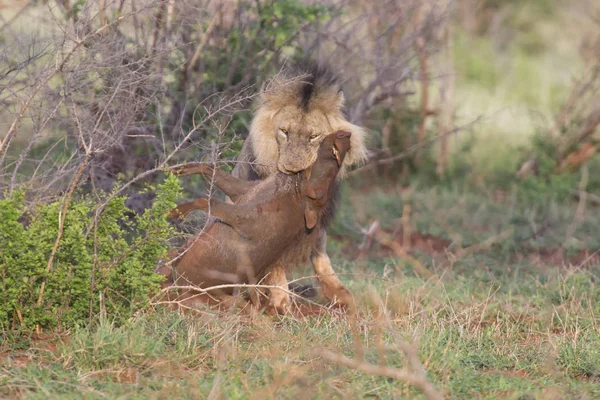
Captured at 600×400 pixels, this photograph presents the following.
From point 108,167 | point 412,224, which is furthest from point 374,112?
point 108,167

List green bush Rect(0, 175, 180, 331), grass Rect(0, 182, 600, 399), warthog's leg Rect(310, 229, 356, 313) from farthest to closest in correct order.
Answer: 1. warthog's leg Rect(310, 229, 356, 313)
2. green bush Rect(0, 175, 180, 331)
3. grass Rect(0, 182, 600, 399)

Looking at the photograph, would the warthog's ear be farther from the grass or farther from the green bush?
the green bush

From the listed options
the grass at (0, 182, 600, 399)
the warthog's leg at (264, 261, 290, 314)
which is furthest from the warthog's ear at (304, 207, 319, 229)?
the grass at (0, 182, 600, 399)

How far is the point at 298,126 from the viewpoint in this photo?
4.95 m

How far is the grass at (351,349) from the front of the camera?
3463mm

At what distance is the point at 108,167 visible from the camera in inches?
247

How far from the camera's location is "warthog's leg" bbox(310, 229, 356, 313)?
503 cm

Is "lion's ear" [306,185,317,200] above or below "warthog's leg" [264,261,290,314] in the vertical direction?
above

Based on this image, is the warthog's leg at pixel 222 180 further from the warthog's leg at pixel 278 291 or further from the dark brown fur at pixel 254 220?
the warthog's leg at pixel 278 291

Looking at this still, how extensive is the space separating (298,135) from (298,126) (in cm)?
6

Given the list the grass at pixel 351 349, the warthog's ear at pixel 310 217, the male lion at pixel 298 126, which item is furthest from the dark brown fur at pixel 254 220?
the grass at pixel 351 349

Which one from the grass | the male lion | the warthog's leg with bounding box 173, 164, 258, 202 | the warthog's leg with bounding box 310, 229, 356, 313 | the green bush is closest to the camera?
the grass

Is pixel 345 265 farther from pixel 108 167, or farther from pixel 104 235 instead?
pixel 104 235

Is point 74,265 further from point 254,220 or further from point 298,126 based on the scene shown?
point 298,126
